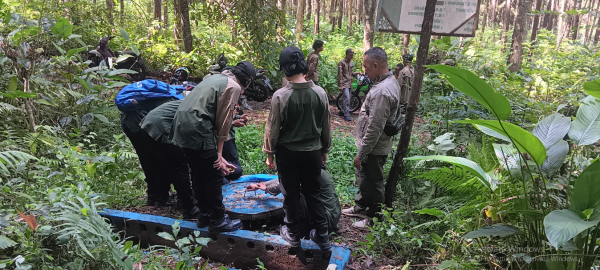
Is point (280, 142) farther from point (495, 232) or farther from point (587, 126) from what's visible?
point (587, 126)

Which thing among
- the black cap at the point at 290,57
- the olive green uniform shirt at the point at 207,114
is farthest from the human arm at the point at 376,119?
the olive green uniform shirt at the point at 207,114

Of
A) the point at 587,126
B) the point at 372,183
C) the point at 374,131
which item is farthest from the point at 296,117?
the point at 587,126

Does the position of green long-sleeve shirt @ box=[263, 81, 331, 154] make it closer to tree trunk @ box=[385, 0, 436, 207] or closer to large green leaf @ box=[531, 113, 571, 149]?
tree trunk @ box=[385, 0, 436, 207]

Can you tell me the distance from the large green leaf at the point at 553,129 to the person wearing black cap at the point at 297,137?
1679mm

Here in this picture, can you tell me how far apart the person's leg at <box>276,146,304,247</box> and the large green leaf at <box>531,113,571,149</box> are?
185cm

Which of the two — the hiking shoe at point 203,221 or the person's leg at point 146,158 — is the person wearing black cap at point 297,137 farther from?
the person's leg at point 146,158

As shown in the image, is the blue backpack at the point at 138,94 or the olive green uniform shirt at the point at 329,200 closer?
the olive green uniform shirt at the point at 329,200

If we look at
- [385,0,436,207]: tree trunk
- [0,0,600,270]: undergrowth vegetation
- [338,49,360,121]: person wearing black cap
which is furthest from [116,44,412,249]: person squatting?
[338,49,360,121]: person wearing black cap

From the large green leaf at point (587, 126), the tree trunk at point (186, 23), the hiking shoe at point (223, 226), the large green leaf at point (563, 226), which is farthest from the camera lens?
the tree trunk at point (186, 23)

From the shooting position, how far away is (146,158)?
4.15 metres

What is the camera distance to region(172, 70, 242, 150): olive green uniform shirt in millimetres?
3250

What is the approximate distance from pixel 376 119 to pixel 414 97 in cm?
44

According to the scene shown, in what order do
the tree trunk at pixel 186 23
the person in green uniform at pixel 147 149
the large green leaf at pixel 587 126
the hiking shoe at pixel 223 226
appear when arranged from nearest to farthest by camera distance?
the large green leaf at pixel 587 126 < the hiking shoe at pixel 223 226 < the person in green uniform at pixel 147 149 < the tree trunk at pixel 186 23

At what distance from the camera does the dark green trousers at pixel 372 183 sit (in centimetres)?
409
